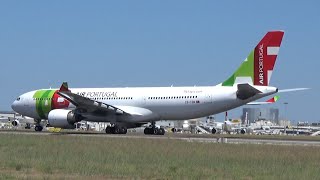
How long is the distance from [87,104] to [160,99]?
598cm

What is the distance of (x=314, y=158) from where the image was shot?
28.1 m

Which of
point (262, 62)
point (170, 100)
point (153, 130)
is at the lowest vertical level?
point (153, 130)

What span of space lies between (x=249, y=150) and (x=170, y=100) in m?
21.1

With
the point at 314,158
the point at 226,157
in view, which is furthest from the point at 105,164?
the point at 314,158

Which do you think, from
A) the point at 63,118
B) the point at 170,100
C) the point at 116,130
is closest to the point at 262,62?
the point at 170,100

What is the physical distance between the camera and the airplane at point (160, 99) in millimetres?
50000

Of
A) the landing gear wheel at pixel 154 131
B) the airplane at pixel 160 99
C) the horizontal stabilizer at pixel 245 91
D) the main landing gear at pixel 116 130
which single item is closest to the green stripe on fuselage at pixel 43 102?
the airplane at pixel 160 99

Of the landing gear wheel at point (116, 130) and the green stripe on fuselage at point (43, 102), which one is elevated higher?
the green stripe on fuselage at point (43, 102)

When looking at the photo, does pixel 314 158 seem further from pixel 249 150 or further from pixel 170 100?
pixel 170 100

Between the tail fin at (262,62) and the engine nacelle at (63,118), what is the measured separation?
13681mm

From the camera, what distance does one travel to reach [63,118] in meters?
52.7

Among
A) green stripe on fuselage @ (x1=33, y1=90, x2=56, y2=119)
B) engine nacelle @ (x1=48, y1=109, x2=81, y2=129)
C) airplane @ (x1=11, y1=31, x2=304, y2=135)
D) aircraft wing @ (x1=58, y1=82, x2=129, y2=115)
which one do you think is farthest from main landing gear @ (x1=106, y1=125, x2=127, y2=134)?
green stripe on fuselage @ (x1=33, y1=90, x2=56, y2=119)

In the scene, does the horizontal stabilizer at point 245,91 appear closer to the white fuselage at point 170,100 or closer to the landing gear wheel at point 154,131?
the white fuselage at point 170,100

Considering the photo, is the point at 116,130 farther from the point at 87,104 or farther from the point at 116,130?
the point at 87,104
